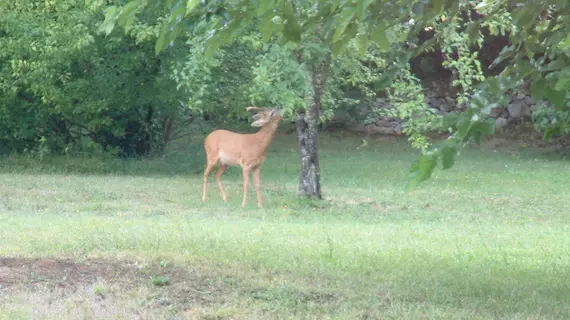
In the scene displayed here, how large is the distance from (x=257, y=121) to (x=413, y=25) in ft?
31.1

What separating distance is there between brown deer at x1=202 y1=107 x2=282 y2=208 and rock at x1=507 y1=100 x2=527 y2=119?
17.2 m

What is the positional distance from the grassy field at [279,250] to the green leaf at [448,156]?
2.20m

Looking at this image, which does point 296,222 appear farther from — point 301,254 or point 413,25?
point 413,25

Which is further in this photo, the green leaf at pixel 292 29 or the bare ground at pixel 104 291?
the bare ground at pixel 104 291

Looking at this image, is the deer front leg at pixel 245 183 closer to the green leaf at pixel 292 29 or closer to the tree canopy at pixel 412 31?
the tree canopy at pixel 412 31

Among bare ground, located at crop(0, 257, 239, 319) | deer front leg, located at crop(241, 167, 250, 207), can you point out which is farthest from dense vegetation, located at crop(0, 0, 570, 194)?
bare ground, located at crop(0, 257, 239, 319)

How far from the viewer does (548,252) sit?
10117 millimetres

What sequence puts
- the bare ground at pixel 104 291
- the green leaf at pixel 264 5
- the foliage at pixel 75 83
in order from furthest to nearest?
the foliage at pixel 75 83, the bare ground at pixel 104 291, the green leaf at pixel 264 5

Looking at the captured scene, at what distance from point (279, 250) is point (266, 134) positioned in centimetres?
721

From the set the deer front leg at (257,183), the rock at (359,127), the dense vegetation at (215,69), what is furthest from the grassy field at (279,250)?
the rock at (359,127)

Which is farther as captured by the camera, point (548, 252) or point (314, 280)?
point (548, 252)

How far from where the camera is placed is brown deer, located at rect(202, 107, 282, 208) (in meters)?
16.2

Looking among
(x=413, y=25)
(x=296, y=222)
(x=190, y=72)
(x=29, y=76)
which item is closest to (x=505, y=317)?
(x=413, y=25)

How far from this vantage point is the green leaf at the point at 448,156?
183 inches
